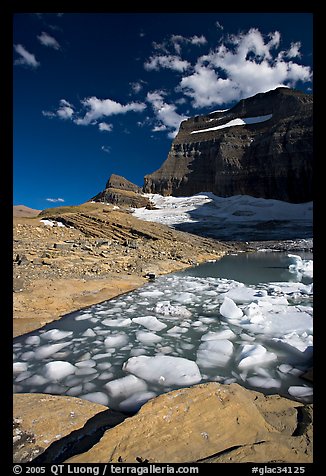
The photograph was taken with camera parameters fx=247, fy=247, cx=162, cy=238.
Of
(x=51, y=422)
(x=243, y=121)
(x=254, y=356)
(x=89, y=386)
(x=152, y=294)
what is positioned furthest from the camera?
(x=243, y=121)

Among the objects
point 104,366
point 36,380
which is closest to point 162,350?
point 104,366

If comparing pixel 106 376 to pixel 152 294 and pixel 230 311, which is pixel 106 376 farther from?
pixel 152 294

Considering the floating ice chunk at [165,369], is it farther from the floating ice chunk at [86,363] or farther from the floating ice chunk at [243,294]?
the floating ice chunk at [243,294]

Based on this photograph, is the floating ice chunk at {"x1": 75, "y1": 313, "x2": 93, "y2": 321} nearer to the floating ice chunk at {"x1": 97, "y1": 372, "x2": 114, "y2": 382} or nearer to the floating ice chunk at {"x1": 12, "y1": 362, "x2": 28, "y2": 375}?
the floating ice chunk at {"x1": 12, "y1": 362, "x2": 28, "y2": 375}

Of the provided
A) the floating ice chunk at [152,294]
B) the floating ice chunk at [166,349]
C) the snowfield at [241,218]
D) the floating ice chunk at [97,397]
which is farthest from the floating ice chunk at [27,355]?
the snowfield at [241,218]

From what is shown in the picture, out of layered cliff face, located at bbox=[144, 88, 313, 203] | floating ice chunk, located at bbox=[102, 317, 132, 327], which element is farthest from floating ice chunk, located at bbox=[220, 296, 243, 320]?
layered cliff face, located at bbox=[144, 88, 313, 203]

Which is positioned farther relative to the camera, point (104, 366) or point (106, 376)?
point (104, 366)
